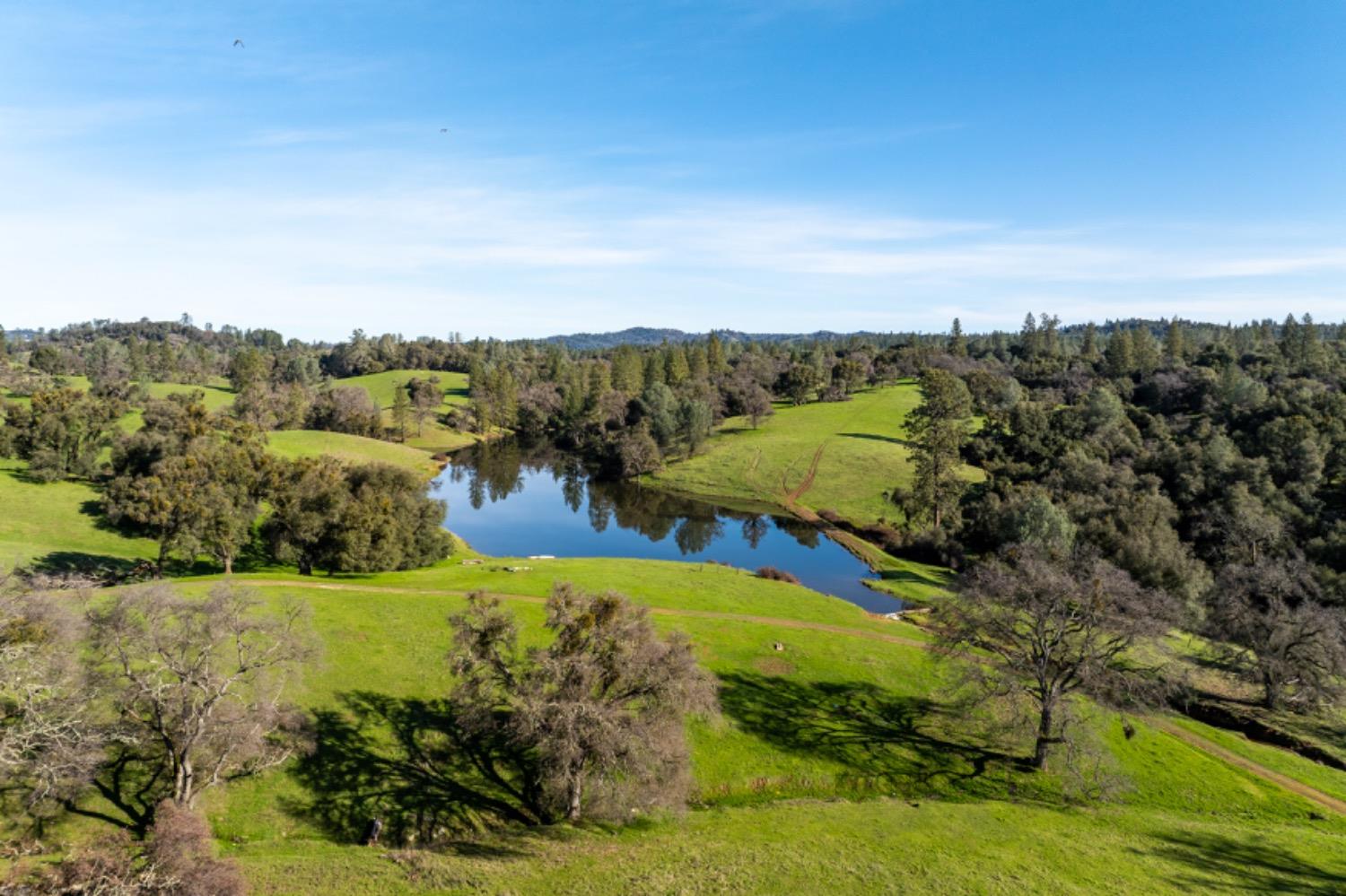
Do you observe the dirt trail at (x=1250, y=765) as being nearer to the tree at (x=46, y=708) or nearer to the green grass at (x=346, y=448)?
the tree at (x=46, y=708)

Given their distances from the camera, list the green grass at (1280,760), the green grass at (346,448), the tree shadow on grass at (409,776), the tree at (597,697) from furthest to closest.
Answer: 1. the green grass at (346,448)
2. the green grass at (1280,760)
3. the tree shadow on grass at (409,776)
4. the tree at (597,697)

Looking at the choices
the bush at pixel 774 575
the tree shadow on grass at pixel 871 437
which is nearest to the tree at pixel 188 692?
the bush at pixel 774 575

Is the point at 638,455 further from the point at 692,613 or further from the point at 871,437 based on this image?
the point at 692,613

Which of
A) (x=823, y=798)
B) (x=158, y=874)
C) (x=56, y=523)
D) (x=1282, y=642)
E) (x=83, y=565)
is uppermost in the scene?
(x=158, y=874)

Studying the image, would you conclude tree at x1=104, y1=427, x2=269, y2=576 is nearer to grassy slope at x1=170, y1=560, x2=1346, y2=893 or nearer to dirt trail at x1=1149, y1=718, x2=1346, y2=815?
grassy slope at x1=170, y1=560, x2=1346, y2=893

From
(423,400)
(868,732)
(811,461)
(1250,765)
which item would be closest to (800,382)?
(811,461)
